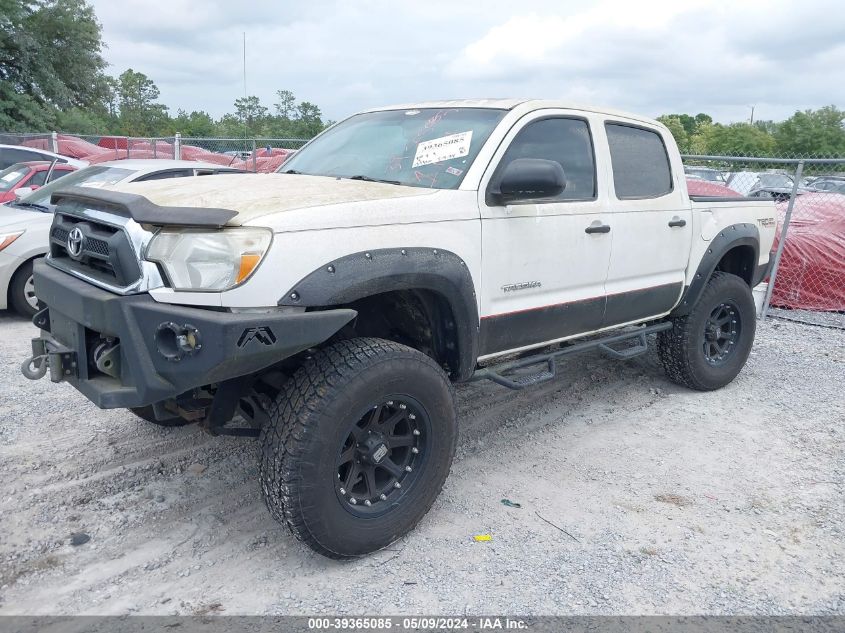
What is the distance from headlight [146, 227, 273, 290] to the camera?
8.93 ft

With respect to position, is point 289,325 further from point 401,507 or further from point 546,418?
point 546,418

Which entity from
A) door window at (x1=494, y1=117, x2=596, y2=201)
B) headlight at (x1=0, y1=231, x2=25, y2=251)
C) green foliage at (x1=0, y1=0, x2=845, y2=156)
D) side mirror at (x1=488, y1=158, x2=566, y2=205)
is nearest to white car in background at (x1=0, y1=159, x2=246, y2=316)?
headlight at (x1=0, y1=231, x2=25, y2=251)

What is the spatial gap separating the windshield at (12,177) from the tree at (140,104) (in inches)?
1580


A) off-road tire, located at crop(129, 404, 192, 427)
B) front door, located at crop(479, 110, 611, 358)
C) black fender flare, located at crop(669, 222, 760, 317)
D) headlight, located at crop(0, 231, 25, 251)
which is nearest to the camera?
front door, located at crop(479, 110, 611, 358)

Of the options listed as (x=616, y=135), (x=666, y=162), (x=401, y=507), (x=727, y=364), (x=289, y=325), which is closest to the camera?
(x=289, y=325)

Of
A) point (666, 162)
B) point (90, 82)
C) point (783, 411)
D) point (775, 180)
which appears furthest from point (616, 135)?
point (90, 82)

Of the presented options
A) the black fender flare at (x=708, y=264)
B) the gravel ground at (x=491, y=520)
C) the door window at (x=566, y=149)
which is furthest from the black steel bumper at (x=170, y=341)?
the black fender flare at (x=708, y=264)

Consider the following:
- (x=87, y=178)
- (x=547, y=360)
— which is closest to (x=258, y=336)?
(x=547, y=360)

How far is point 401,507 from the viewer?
3.27 m

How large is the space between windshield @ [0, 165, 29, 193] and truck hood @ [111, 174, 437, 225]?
7329 mm

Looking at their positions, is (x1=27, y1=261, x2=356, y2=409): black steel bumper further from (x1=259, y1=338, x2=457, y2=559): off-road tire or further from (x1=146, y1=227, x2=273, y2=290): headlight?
(x1=259, y1=338, x2=457, y2=559): off-road tire

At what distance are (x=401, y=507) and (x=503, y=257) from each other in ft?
4.45

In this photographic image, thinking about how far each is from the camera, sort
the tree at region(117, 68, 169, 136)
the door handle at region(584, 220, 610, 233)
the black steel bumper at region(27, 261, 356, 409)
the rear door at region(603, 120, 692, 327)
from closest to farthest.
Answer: the black steel bumper at region(27, 261, 356, 409)
the door handle at region(584, 220, 610, 233)
the rear door at region(603, 120, 692, 327)
the tree at region(117, 68, 169, 136)

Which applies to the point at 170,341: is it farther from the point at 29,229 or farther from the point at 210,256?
the point at 29,229
